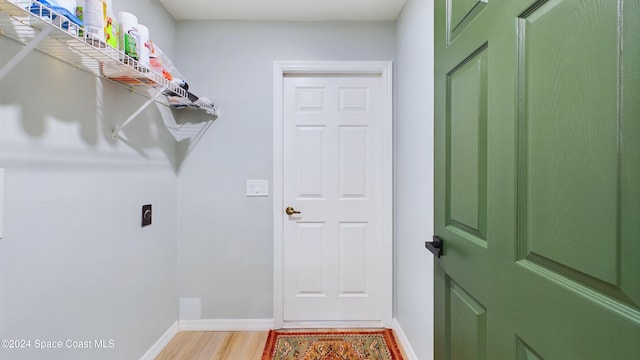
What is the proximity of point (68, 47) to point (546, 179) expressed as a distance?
1472 millimetres

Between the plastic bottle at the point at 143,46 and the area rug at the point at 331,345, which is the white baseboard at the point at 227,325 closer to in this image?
the area rug at the point at 331,345

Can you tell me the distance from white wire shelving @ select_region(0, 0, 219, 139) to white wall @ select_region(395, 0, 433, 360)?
4.43 ft

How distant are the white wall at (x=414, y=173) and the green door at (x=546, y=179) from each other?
688 millimetres

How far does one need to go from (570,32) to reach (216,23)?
223 cm

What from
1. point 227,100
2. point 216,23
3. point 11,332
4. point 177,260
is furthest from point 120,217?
point 216,23

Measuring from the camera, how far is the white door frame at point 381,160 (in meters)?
2.22

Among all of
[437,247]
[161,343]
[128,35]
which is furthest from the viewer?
[161,343]

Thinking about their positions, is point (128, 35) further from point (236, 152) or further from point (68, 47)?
point (236, 152)

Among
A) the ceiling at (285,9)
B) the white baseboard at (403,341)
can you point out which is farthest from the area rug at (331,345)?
the ceiling at (285,9)

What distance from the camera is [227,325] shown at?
87.7 inches

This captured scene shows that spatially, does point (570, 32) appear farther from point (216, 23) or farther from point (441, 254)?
point (216, 23)

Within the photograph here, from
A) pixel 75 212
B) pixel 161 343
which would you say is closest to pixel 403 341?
pixel 161 343

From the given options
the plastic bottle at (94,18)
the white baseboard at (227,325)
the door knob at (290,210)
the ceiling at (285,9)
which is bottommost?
the white baseboard at (227,325)

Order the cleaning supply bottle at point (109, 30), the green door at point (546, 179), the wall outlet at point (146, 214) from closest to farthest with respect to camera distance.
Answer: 1. the green door at point (546, 179)
2. the cleaning supply bottle at point (109, 30)
3. the wall outlet at point (146, 214)
